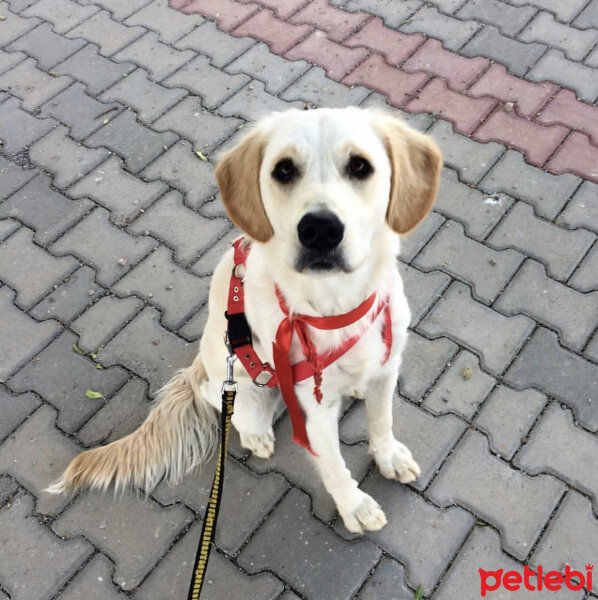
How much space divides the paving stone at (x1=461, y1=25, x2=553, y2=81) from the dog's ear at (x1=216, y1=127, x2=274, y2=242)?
7.55ft

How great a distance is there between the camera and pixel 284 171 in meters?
1.69

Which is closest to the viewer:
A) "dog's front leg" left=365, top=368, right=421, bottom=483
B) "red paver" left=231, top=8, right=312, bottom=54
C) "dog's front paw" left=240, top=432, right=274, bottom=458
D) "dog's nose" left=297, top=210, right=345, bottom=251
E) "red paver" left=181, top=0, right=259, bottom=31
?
"dog's nose" left=297, top=210, right=345, bottom=251

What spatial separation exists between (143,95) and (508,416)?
2686 millimetres

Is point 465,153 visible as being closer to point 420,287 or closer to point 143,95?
point 420,287

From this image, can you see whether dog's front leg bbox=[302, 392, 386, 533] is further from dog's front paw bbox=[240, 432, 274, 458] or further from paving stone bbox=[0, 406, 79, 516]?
paving stone bbox=[0, 406, 79, 516]

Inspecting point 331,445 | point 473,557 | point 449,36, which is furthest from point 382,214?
point 449,36

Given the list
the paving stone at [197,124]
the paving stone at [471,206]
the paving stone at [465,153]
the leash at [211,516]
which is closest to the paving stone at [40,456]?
the leash at [211,516]

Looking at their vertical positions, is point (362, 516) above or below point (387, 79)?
below

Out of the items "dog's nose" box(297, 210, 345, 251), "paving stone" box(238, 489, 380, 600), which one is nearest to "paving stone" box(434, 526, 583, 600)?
"paving stone" box(238, 489, 380, 600)

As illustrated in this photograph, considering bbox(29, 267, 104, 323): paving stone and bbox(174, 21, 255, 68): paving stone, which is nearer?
bbox(29, 267, 104, 323): paving stone

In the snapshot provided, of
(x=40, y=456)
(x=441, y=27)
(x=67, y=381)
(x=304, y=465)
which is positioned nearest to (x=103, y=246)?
(x=67, y=381)

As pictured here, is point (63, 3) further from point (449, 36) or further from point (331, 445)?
point (331, 445)

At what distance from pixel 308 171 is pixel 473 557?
4.66ft

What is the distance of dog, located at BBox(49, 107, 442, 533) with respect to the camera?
164cm
